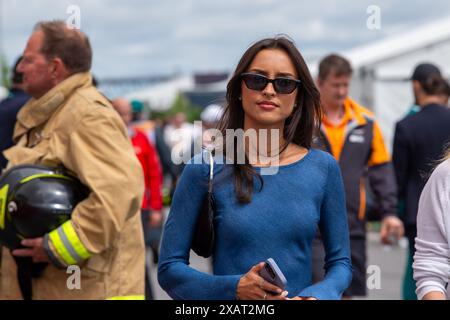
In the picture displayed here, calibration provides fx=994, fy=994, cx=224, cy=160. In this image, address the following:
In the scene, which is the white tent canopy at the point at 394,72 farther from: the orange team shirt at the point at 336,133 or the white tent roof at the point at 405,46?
the orange team shirt at the point at 336,133

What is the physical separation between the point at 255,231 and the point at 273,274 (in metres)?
0.29

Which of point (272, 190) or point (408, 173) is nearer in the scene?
point (272, 190)

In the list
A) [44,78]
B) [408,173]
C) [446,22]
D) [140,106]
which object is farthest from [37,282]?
[446,22]

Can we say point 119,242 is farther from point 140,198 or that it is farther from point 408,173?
point 408,173

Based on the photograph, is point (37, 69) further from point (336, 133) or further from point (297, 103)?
point (336, 133)

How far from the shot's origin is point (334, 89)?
691cm

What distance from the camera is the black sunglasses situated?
3.50 metres

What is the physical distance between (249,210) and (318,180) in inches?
11.5

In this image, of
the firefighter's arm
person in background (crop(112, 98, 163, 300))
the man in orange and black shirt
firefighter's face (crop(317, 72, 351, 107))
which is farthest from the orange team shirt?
person in background (crop(112, 98, 163, 300))

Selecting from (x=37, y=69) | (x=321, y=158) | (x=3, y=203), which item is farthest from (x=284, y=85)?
(x=37, y=69)

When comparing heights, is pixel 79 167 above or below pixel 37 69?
below

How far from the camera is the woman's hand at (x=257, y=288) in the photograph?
3115mm

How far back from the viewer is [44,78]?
4.98 metres

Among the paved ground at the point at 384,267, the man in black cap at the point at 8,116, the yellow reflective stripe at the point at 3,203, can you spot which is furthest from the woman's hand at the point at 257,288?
the paved ground at the point at 384,267
